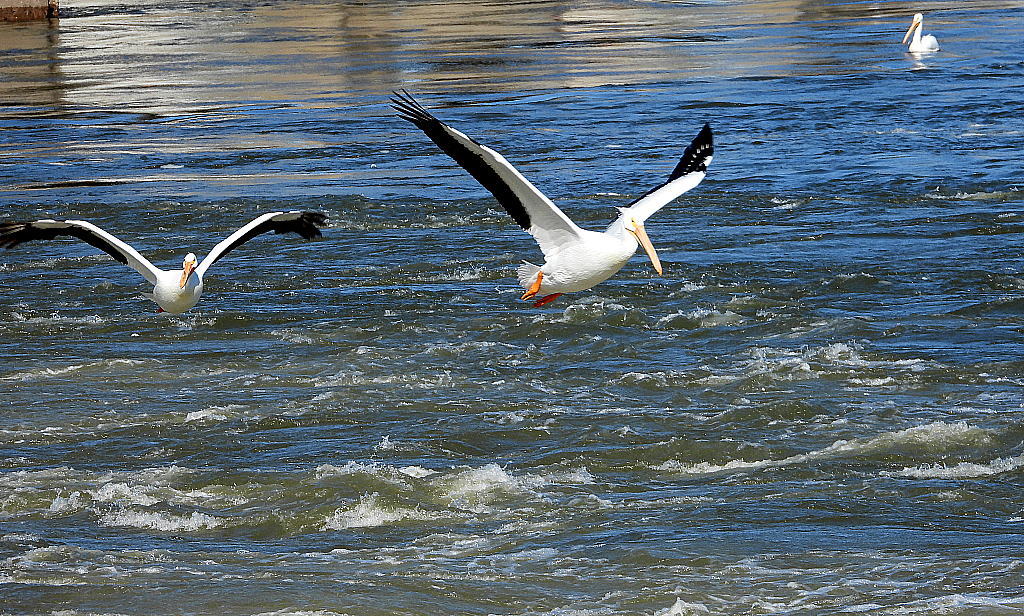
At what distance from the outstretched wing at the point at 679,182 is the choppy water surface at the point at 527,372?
5.60 feet

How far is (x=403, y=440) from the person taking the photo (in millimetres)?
10062

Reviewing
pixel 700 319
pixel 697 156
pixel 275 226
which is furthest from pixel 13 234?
pixel 700 319

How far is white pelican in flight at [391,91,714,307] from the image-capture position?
8.04 metres

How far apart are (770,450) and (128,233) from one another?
9149mm

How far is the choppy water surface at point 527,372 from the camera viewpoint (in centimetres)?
793

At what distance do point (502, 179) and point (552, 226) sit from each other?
0.76 m

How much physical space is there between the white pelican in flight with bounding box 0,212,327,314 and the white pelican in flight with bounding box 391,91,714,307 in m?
2.00

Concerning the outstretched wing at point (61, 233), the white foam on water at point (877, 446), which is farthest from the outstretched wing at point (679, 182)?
the outstretched wing at point (61, 233)

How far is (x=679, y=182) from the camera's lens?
31.5 feet

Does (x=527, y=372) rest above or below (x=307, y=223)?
below

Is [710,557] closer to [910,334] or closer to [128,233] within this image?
[910,334]

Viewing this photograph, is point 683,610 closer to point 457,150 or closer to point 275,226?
point 457,150

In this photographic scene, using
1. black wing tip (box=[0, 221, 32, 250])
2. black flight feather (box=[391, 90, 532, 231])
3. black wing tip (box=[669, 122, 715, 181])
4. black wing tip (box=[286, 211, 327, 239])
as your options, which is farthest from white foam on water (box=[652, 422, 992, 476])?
black wing tip (box=[0, 221, 32, 250])

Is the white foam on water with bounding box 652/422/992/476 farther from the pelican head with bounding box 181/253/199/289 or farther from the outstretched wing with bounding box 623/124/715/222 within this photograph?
the pelican head with bounding box 181/253/199/289
